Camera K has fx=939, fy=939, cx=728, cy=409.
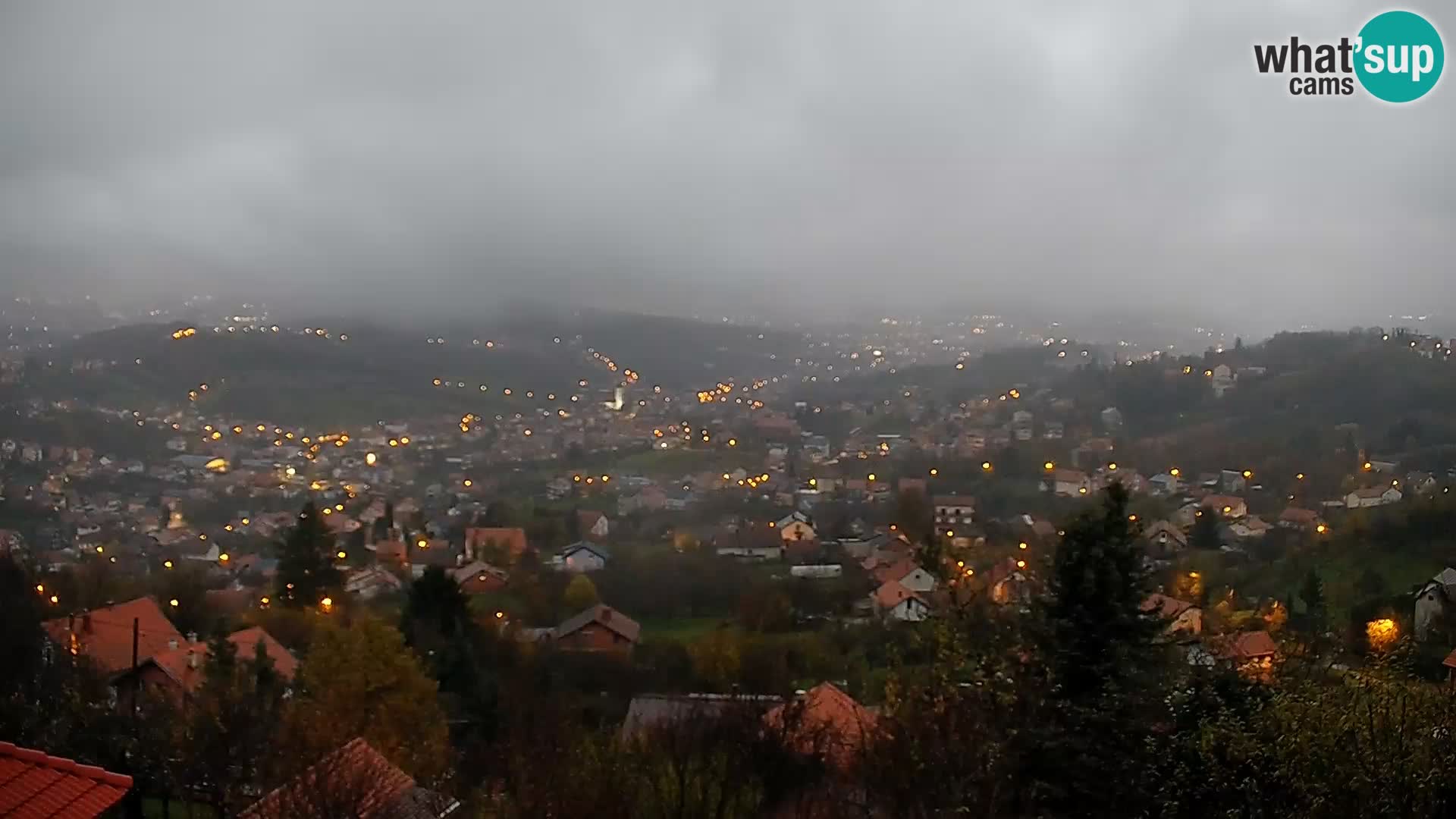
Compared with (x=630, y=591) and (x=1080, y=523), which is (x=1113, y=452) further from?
(x=1080, y=523)

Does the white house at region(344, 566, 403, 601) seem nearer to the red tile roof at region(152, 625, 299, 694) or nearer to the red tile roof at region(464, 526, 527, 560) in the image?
the red tile roof at region(464, 526, 527, 560)

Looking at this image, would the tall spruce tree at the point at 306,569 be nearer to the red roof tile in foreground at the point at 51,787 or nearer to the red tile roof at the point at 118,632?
the red tile roof at the point at 118,632

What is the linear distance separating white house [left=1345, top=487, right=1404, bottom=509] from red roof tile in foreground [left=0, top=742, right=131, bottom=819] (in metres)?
28.0

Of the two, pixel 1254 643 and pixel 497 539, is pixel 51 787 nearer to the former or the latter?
pixel 1254 643

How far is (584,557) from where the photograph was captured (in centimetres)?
2439

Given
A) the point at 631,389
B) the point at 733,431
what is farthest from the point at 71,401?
the point at 631,389

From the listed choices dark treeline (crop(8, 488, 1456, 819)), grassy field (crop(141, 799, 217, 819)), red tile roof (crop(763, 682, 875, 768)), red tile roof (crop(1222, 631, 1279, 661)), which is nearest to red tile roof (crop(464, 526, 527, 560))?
dark treeline (crop(8, 488, 1456, 819))

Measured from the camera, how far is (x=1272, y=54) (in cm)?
1305

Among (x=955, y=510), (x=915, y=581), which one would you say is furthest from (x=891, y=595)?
(x=955, y=510)

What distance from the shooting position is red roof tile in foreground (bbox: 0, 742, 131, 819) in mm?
2736

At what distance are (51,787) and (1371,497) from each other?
3065 centimetres

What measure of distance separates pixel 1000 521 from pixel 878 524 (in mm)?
Answer: 3870

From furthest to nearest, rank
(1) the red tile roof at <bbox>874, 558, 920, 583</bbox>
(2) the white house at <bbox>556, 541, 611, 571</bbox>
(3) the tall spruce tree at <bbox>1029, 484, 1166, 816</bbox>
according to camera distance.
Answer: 1. (2) the white house at <bbox>556, 541, 611, 571</bbox>
2. (1) the red tile roof at <bbox>874, 558, 920, 583</bbox>
3. (3) the tall spruce tree at <bbox>1029, 484, 1166, 816</bbox>

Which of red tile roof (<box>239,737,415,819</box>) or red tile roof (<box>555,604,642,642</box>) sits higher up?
red tile roof (<box>239,737,415,819</box>)
